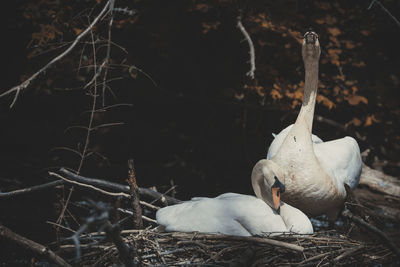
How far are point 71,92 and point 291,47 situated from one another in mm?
3957

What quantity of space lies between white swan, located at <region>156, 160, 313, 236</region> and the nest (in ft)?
0.42

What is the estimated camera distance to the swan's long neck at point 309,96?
16.2 ft

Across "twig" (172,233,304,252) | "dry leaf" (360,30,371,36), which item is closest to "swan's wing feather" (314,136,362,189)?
"twig" (172,233,304,252)

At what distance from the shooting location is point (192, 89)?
947 centimetres

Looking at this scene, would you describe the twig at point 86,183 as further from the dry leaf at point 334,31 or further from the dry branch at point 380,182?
the dry leaf at point 334,31

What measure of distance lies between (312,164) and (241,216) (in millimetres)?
948

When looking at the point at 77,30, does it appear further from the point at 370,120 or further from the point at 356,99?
the point at 370,120

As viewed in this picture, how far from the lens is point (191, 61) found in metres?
9.20

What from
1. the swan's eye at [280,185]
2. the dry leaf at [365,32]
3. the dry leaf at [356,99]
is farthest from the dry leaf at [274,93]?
the swan's eye at [280,185]

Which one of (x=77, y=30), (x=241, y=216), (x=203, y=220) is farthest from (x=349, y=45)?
(x=203, y=220)

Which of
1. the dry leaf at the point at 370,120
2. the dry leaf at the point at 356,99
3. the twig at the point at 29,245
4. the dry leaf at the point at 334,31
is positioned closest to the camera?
the twig at the point at 29,245

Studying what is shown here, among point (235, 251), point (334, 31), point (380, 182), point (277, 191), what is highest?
point (334, 31)

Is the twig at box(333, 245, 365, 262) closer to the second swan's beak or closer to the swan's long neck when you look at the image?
the second swan's beak

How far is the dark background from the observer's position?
720 centimetres
